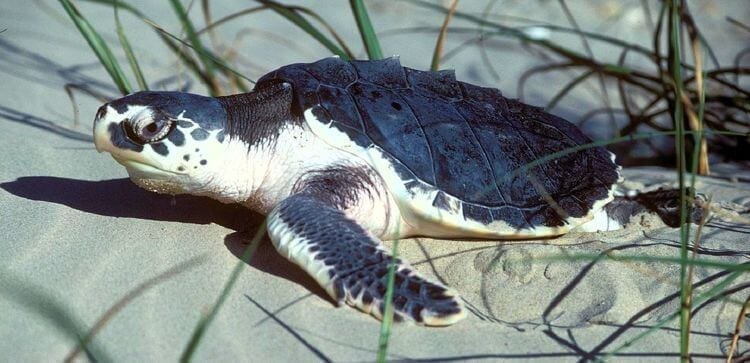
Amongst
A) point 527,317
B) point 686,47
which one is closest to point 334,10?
point 686,47

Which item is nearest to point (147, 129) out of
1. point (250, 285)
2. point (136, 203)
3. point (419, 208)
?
point (136, 203)

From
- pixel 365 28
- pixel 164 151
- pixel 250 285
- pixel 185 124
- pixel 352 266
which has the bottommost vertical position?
pixel 250 285

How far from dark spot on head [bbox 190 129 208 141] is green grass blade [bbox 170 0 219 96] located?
44cm

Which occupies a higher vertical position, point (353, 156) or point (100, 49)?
point (100, 49)

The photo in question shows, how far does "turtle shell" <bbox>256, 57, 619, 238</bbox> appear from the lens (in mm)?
2227

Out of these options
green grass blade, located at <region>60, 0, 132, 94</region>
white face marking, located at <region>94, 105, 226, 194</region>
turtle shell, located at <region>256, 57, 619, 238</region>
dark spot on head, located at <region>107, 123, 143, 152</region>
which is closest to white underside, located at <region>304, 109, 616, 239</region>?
turtle shell, located at <region>256, 57, 619, 238</region>

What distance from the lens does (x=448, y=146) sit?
7.59 ft

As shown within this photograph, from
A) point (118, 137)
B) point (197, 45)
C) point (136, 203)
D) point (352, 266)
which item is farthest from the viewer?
point (197, 45)

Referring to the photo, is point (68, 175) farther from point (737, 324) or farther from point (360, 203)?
point (737, 324)

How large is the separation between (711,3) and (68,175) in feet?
18.9

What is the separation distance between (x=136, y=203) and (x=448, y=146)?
1.05 m

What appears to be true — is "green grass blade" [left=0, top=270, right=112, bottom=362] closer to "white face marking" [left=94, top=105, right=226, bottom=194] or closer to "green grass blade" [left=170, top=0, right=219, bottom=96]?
"white face marking" [left=94, top=105, right=226, bottom=194]

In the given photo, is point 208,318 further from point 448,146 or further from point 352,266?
point 448,146

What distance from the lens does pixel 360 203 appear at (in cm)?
222
